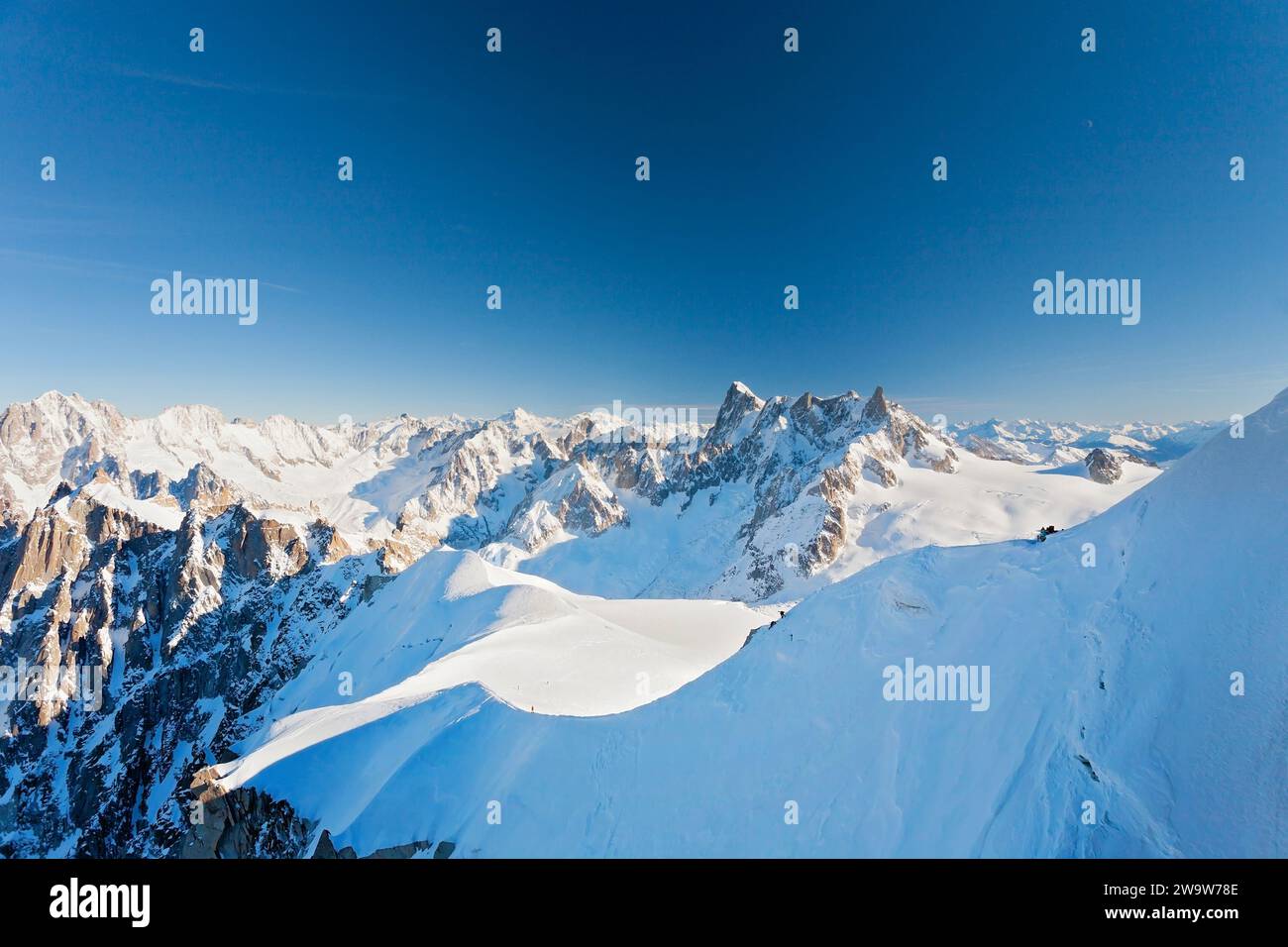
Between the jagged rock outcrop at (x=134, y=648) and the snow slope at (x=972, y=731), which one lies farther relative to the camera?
the jagged rock outcrop at (x=134, y=648)

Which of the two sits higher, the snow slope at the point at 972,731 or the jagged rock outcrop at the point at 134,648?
the snow slope at the point at 972,731

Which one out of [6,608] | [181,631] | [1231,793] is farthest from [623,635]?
[6,608]

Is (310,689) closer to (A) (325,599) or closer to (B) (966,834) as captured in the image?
(A) (325,599)
